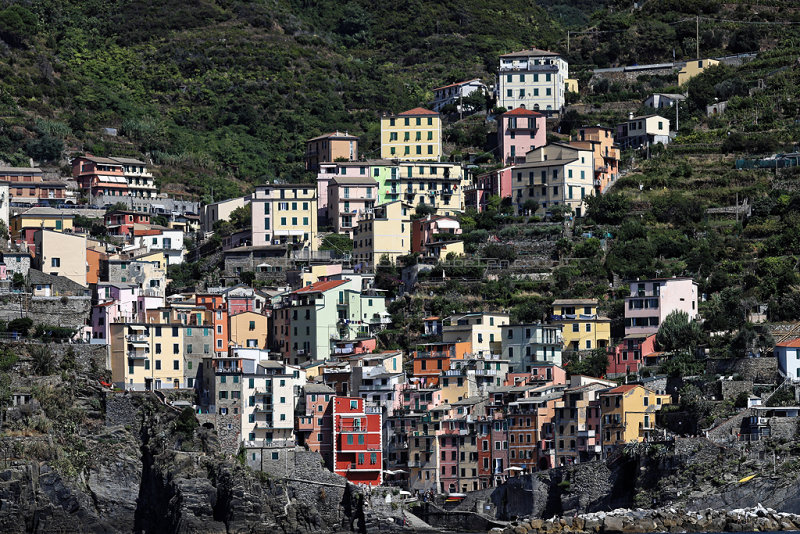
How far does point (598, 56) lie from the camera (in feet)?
442

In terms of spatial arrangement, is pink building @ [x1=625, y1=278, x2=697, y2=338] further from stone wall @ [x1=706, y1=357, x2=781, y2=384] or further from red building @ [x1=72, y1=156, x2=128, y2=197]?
red building @ [x1=72, y1=156, x2=128, y2=197]

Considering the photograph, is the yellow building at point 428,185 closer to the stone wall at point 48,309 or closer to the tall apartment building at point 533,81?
the tall apartment building at point 533,81

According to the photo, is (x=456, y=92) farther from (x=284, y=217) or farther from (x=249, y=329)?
(x=249, y=329)

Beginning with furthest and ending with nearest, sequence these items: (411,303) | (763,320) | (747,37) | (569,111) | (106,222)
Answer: (747,37)
(569,111)
(106,222)
(411,303)
(763,320)

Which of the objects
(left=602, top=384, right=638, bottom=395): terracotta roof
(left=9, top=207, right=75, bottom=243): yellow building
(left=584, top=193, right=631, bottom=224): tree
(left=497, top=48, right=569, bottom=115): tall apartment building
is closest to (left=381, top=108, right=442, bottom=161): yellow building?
(left=497, top=48, right=569, bottom=115): tall apartment building

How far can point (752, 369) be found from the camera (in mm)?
84562

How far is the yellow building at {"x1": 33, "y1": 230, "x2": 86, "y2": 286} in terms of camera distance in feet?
318

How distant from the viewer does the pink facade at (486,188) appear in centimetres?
10912

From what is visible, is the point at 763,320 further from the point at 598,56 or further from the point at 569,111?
the point at 598,56

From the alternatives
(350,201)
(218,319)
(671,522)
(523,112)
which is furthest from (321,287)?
(671,522)

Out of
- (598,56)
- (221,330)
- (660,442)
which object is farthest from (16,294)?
(598,56)

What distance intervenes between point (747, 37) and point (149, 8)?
5079 centimetres

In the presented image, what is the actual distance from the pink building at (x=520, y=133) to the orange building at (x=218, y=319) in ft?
86.5

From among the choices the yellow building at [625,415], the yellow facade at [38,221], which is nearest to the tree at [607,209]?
the yellow building at [625,415]
